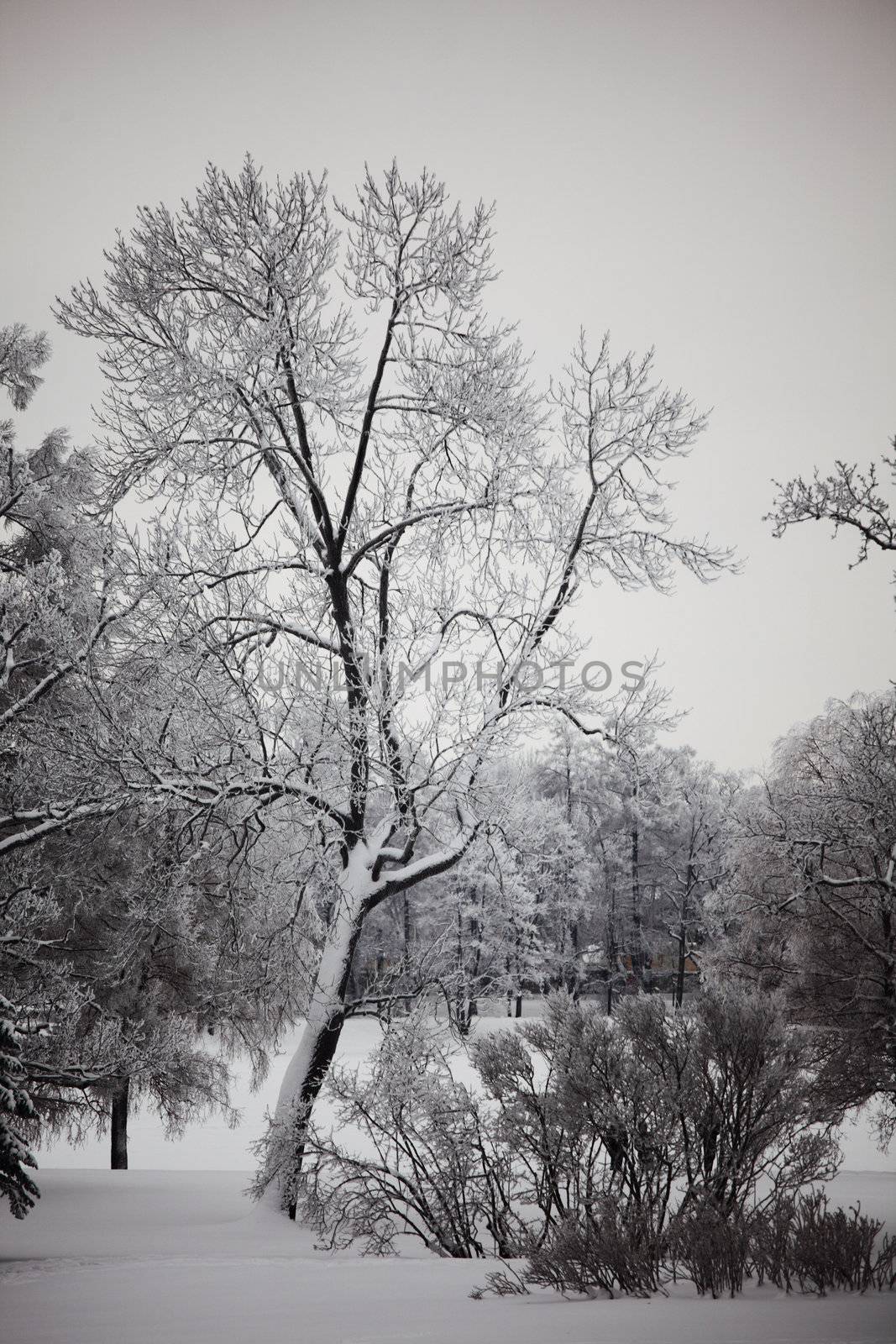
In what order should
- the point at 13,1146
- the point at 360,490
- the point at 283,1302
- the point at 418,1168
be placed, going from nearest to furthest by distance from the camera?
the point at 283,1302 → the point at 13,1146 → the point at 418,1168 → the point at 360,490

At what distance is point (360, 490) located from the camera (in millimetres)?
9859

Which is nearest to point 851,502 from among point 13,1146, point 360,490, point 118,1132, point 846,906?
point 360,490

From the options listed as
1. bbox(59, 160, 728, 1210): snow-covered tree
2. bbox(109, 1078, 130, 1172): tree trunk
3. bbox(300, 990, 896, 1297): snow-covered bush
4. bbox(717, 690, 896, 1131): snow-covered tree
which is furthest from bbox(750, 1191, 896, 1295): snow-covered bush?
bbox(109, 1078, 130, 1172): tree trunk

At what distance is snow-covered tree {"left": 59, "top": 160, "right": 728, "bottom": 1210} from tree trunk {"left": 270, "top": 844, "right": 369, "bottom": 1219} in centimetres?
3

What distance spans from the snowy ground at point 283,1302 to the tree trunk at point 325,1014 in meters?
0.84

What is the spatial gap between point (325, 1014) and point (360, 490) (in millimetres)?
5580

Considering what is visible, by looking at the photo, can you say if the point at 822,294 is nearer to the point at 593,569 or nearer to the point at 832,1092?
the point at 593,569

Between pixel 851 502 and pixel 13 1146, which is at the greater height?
pixel 851 502

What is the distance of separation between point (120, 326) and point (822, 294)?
11.5 metres

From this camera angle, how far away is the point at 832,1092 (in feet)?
31.0

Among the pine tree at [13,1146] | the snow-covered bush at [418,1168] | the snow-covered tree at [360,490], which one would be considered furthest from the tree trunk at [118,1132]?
the pine tree at [13,1146]

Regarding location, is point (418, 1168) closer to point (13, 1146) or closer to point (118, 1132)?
point (13, 1146)

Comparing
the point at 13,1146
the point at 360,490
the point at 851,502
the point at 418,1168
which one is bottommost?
the point at 418,1168

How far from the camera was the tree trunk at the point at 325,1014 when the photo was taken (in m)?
7.46
